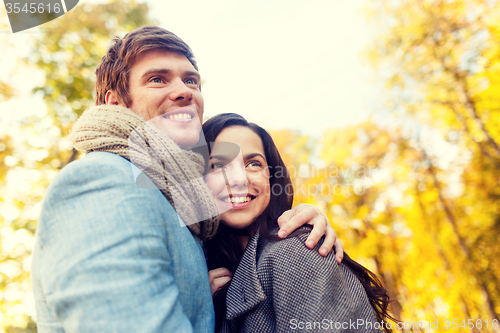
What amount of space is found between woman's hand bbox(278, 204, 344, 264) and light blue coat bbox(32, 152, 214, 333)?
90 centimetres

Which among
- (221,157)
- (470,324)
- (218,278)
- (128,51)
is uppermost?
(128,51)

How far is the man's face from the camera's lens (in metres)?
2.03

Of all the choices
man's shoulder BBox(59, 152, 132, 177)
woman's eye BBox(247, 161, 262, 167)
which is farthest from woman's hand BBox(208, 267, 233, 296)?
man's shoulder BBox(59, 152, 132, 177)

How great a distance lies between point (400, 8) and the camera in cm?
1143

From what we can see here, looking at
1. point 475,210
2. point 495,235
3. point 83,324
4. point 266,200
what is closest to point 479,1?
point 475,210

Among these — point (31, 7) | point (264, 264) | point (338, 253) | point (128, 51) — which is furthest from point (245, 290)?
point (31, 7)

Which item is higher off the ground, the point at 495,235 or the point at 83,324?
the point at 83,324

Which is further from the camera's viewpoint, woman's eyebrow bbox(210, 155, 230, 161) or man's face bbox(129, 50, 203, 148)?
woman's eyebrow bbox(210, 155, 230, 161)

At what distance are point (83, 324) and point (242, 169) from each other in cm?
154

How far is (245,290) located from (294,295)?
0.31 meters

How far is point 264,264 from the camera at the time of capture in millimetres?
1751

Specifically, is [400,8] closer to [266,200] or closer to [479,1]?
[479,1]

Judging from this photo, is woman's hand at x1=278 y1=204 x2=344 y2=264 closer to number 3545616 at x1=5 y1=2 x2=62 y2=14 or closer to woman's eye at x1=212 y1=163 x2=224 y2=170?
woman's eye at x1=212 y1=163 x2=224 y2=170

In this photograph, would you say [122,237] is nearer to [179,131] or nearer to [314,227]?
[179,131]
